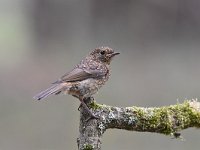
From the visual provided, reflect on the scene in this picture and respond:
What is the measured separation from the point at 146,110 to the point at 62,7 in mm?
16158

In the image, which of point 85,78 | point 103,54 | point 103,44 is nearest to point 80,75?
point 85,78

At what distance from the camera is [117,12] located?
20453 mm

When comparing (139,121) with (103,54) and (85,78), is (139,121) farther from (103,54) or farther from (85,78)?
(103,54)

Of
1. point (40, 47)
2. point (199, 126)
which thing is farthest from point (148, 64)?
point (199, 126)

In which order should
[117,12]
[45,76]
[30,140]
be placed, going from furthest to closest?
[117,12] → [45,76] → [30,140]

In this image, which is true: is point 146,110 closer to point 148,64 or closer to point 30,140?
point 30,140

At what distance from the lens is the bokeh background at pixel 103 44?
1503cm

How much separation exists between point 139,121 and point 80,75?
1552 millimetres

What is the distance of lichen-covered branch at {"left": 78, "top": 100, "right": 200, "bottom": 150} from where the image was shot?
5309 mm

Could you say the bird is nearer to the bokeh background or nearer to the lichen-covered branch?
the lichen-covered branch

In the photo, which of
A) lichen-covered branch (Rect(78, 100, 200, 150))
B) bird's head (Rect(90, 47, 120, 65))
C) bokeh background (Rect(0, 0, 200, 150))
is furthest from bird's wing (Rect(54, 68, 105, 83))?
bokeh background (Rect(0, 0, 200, 150))

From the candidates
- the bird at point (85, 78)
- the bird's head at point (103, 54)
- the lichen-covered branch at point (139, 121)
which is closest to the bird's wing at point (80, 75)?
the bird at point (85, 78)

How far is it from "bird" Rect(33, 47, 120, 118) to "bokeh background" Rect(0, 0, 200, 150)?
21.8 ft

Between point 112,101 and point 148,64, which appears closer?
point 112,101
